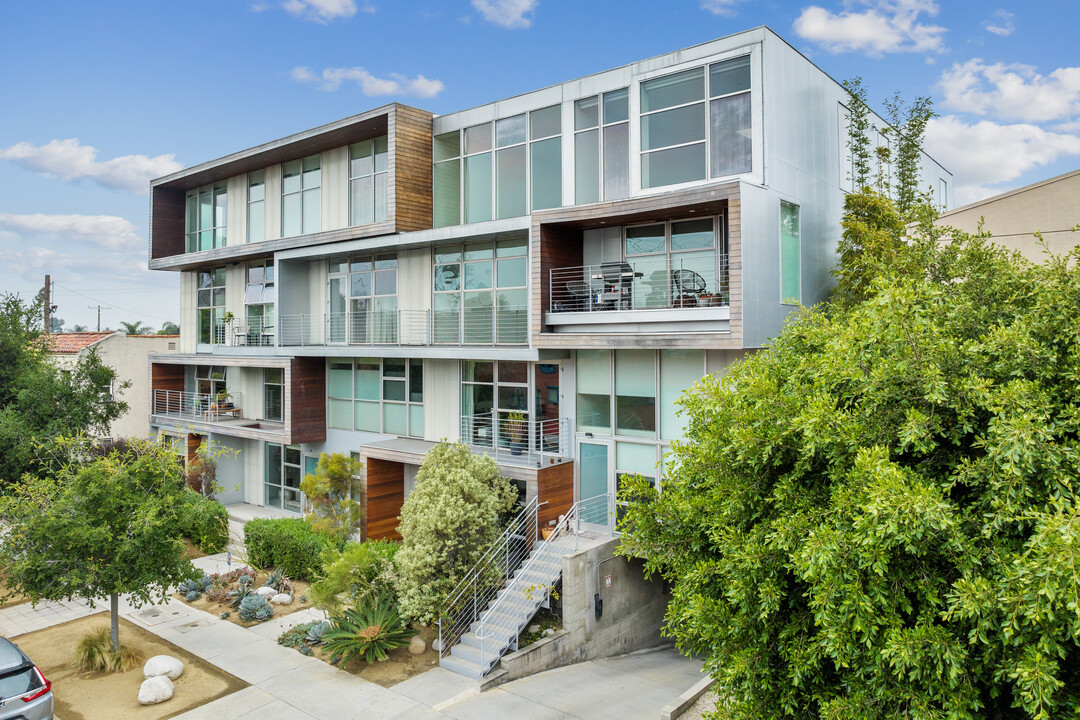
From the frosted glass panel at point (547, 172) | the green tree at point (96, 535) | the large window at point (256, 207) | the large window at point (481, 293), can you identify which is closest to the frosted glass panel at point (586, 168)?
the frosted glass panel at point (547, 172)

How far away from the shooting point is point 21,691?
9.58 meters

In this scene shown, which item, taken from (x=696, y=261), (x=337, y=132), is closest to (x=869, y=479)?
(x=696, y=261)

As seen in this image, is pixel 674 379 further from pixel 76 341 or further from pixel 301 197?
pixel 76 341

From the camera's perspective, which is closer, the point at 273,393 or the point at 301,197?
the point at 301,197

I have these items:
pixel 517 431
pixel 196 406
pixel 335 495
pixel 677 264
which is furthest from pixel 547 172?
pixel 196 406

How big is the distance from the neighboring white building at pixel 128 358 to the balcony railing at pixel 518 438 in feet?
64.3

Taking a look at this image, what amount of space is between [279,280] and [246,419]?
5558mm

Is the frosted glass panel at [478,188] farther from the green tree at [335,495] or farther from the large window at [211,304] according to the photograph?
the large window at [211,304]

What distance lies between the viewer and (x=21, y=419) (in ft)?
61.6

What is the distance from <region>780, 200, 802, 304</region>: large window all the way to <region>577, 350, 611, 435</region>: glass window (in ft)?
13.2

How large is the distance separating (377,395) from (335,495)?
3045 mm

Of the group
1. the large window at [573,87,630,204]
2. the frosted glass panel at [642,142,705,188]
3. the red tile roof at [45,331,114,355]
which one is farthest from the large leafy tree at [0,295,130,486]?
the frosted glass panel at [642,142,705,188]

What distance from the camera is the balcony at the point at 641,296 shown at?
14031 millimetres

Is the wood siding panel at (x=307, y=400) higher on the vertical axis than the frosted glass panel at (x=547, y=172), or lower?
lower
